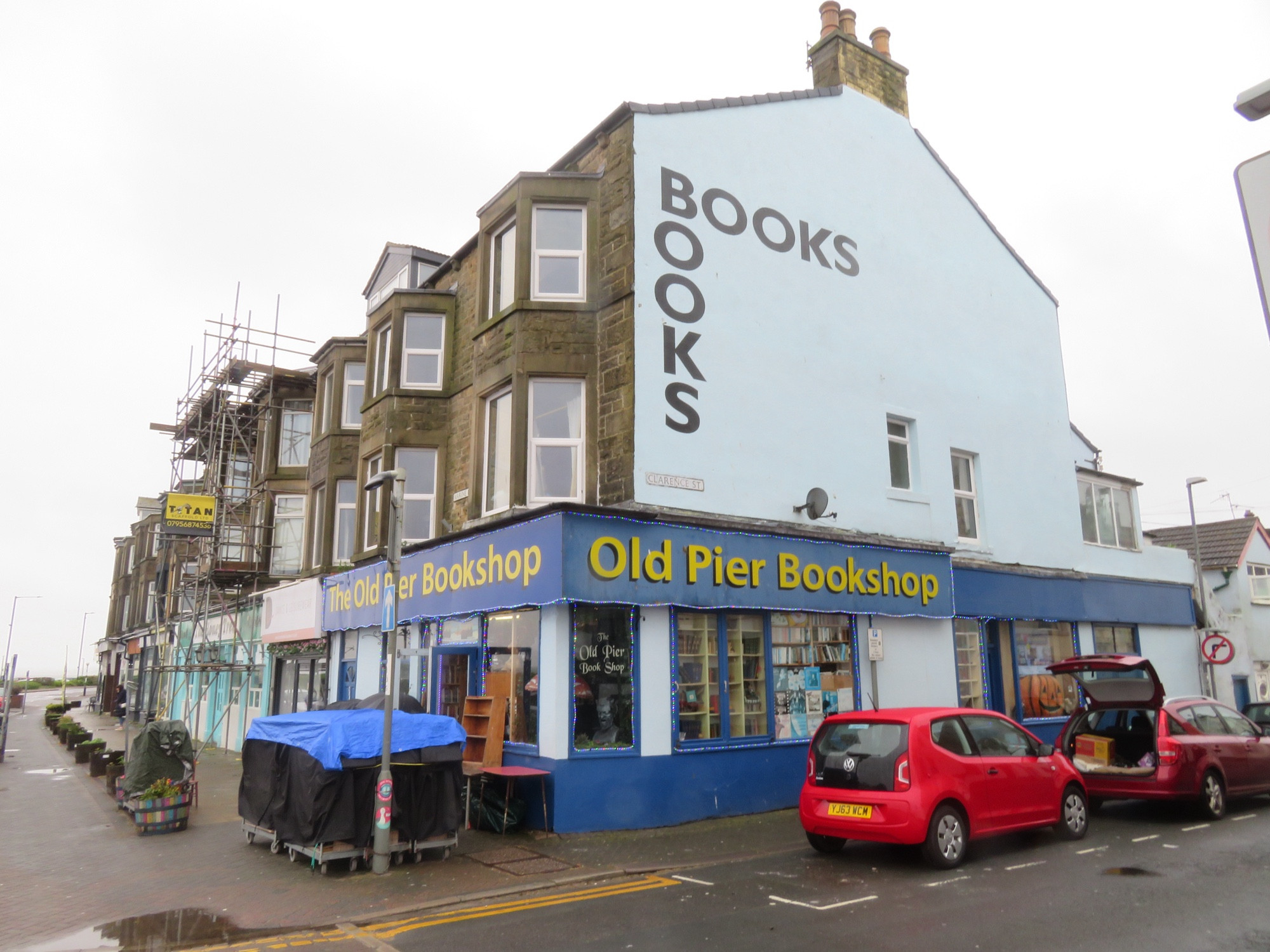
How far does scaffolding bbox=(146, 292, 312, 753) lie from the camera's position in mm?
26547

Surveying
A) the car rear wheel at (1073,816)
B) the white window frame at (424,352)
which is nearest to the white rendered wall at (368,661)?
the white window frame at (424,352)

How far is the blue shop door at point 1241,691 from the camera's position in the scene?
25006 millimetres

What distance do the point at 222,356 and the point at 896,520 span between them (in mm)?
22572

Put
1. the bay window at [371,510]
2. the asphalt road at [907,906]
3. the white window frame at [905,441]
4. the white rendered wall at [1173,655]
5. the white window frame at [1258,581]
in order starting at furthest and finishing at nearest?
the white window frame at [1258,581]
the white rendered wall at [1173,655]
the bay window at [371,510]
the white window frame at [905,441]
the asphalt road at [907,906]

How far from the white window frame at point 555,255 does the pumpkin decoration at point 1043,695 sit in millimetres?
12276

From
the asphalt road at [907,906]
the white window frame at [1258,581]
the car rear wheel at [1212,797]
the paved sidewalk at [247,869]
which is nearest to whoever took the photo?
the asphalt road at [907,906]

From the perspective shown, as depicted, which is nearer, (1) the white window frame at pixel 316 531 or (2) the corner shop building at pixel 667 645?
(2) the corner shop building at pixel 667 645

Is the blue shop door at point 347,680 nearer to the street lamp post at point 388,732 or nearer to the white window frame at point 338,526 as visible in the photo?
the white window frame at point 338,526

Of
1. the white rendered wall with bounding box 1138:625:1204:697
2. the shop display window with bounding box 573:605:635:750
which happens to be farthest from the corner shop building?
the white rendered wall with bounding box 1138:625:1204:697

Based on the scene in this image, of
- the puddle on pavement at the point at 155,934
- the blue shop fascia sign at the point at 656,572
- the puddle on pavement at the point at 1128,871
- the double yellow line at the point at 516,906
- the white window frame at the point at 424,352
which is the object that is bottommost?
the puddle on pavement at the point at 155,934

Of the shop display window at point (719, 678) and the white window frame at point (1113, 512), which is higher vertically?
the white window frame at point (1113, 512)

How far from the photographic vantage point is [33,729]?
135ft

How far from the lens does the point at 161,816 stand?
13.1 meters

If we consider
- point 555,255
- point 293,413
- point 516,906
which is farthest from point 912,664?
point 293,413
